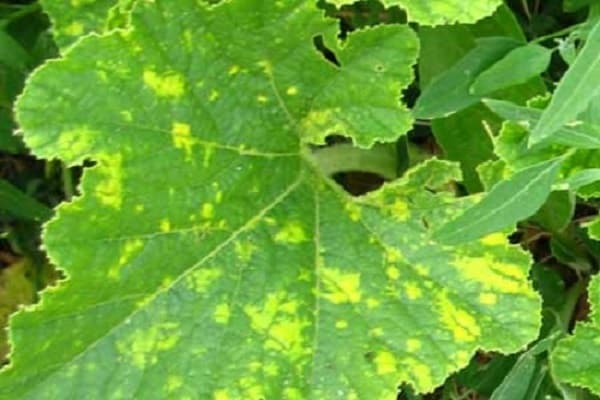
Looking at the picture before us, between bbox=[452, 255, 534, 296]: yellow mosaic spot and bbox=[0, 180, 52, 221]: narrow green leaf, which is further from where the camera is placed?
bbox=[0, 180, 52, 221]: narrow green leaf

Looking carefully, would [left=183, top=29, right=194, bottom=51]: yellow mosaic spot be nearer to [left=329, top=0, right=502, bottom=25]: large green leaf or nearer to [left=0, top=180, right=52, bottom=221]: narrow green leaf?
[left=329, top=0, right=502, bottom=25]: large green leaf

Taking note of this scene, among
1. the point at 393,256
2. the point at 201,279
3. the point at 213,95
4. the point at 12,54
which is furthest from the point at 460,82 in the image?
the point at 12,54

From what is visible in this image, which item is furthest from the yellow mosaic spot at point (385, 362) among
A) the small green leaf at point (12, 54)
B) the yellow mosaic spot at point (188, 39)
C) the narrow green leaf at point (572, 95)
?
the small green leaf at point (12, 54)

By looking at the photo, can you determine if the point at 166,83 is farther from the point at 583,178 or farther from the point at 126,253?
the point at 583,178

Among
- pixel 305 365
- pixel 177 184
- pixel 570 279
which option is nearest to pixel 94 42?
pixel 177 184

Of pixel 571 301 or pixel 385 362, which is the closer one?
pixel 385 362

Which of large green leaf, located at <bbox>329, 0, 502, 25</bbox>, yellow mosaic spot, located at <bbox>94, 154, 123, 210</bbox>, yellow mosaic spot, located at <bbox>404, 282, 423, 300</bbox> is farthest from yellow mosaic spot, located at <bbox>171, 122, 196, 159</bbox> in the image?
yellow mosaic spot, located at <bbox>404, 282, 423, 300</bbox>
